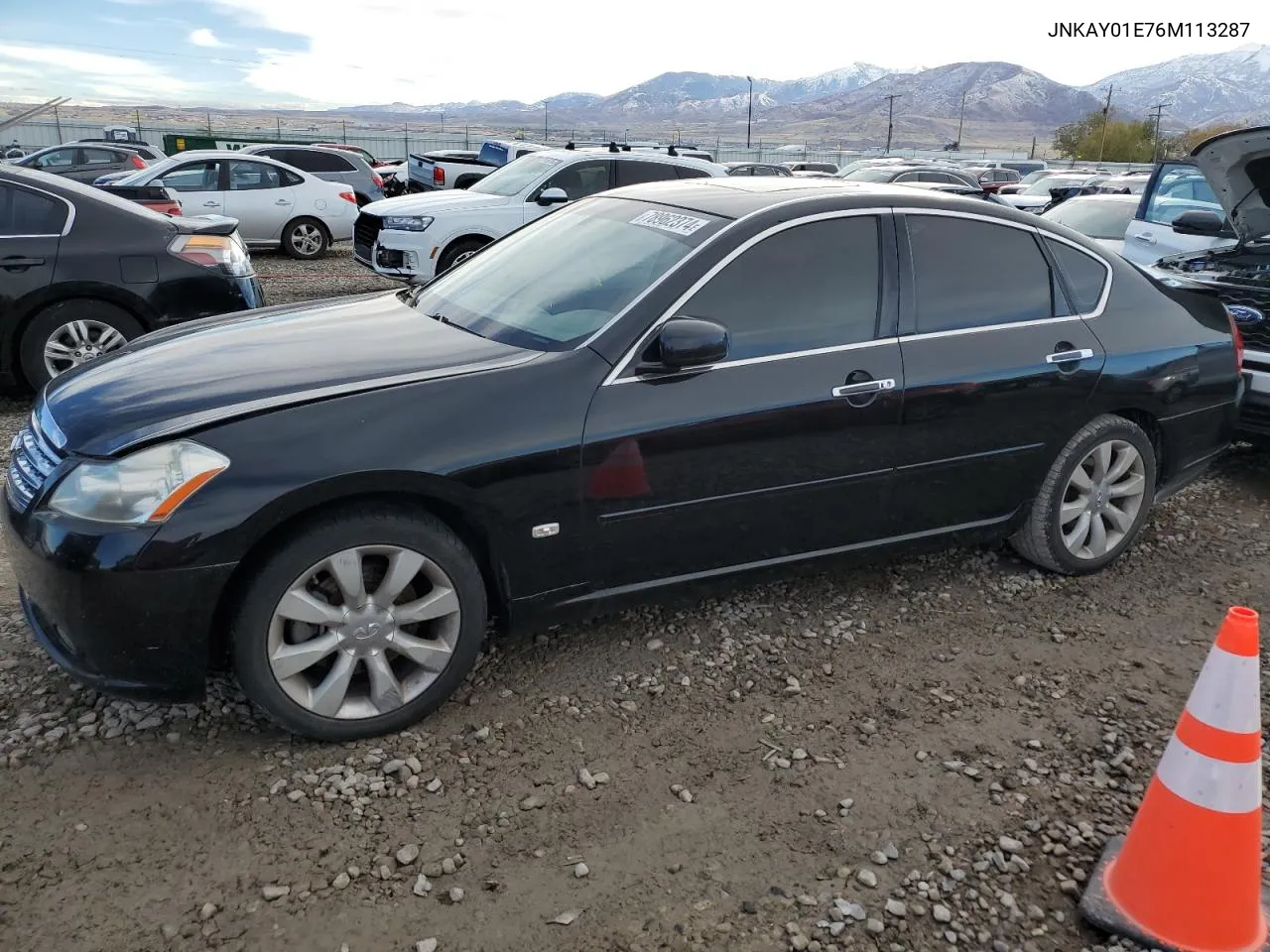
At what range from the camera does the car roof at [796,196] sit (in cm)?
364

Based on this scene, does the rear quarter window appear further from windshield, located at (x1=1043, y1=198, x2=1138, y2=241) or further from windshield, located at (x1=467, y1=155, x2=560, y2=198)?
windshield, located at (x1=467, y1=155, x2=560, y2=198)

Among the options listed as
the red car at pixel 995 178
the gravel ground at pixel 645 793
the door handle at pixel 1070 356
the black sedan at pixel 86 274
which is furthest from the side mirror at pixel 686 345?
the red car at pixel 995 178

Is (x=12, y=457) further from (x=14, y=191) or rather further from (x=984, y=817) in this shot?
(x=14, y=191)

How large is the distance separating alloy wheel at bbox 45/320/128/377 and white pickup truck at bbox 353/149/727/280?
13.9 feet

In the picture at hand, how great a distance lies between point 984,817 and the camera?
2.78 m

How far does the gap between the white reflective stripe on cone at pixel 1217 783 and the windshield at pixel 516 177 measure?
9.79 metres

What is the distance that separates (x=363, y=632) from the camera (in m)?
2.89

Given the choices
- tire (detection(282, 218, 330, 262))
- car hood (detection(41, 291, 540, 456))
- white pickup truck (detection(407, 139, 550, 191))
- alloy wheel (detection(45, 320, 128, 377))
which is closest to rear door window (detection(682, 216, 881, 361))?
car hood (detection(41, 291, 540, 456))

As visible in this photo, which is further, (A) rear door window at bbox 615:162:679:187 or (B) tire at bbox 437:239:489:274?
(A) rear door window at bbox 615:162:679:187

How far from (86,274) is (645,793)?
5.22 meters

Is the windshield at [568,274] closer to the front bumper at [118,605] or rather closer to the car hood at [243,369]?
the car hood at [243,369]

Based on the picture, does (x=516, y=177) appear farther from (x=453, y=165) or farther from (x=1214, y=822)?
(x=1214, y=822)

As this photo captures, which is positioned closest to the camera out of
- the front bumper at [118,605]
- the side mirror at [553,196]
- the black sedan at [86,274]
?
the front bumper at [118,605]

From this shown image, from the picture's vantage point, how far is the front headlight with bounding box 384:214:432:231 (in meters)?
10.3
